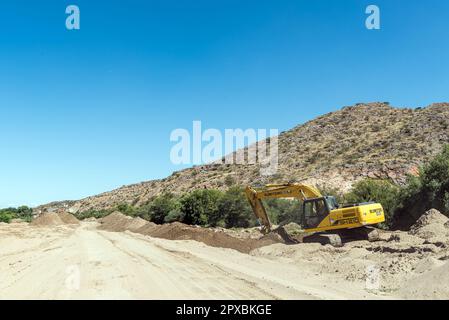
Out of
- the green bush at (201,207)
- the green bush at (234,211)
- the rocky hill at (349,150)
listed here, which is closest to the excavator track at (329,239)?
the green bush at (234,211)

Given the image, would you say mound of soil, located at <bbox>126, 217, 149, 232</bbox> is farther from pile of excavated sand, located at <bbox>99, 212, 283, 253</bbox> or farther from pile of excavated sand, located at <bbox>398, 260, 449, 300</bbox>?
pile of excavated sand, located at <bbox>398, 260, 449, 300</bbox>

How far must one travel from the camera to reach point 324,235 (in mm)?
22609

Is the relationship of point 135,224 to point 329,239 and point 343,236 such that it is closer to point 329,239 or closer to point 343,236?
point 343,236

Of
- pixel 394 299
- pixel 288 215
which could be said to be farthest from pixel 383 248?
pixel 288 215

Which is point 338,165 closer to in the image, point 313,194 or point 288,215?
point 288,215

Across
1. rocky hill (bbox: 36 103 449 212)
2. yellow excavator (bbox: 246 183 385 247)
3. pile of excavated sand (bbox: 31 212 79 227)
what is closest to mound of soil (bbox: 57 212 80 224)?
pile of excavated sand (bbox: 31 212 79 227)

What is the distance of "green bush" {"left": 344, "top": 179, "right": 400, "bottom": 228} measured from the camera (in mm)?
33094

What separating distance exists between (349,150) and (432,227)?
5373 centimetres

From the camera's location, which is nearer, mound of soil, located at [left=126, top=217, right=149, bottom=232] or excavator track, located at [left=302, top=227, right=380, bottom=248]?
excavator track, located at [left=302, top=227, right=380, bottom=248]

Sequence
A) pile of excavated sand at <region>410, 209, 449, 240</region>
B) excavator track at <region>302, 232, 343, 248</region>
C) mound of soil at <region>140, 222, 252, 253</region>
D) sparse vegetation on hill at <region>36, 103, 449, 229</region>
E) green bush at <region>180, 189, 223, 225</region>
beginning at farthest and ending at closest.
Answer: green bush at <region>180, 189, 223, 225</region>
sparse vegetation on hill at <region>36, 103, 449, 229</region>
mound of soil at <region>140, 222, 252, 253</region>
excavator track at <region>302, 232, 343, 248</region>
pile of excavated sand at <region>410, 209, 449, 240</region>

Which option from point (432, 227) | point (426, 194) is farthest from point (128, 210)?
point (432, 227)

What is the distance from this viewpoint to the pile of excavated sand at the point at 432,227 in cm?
2108

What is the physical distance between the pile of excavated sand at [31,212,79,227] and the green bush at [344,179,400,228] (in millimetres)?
55636
